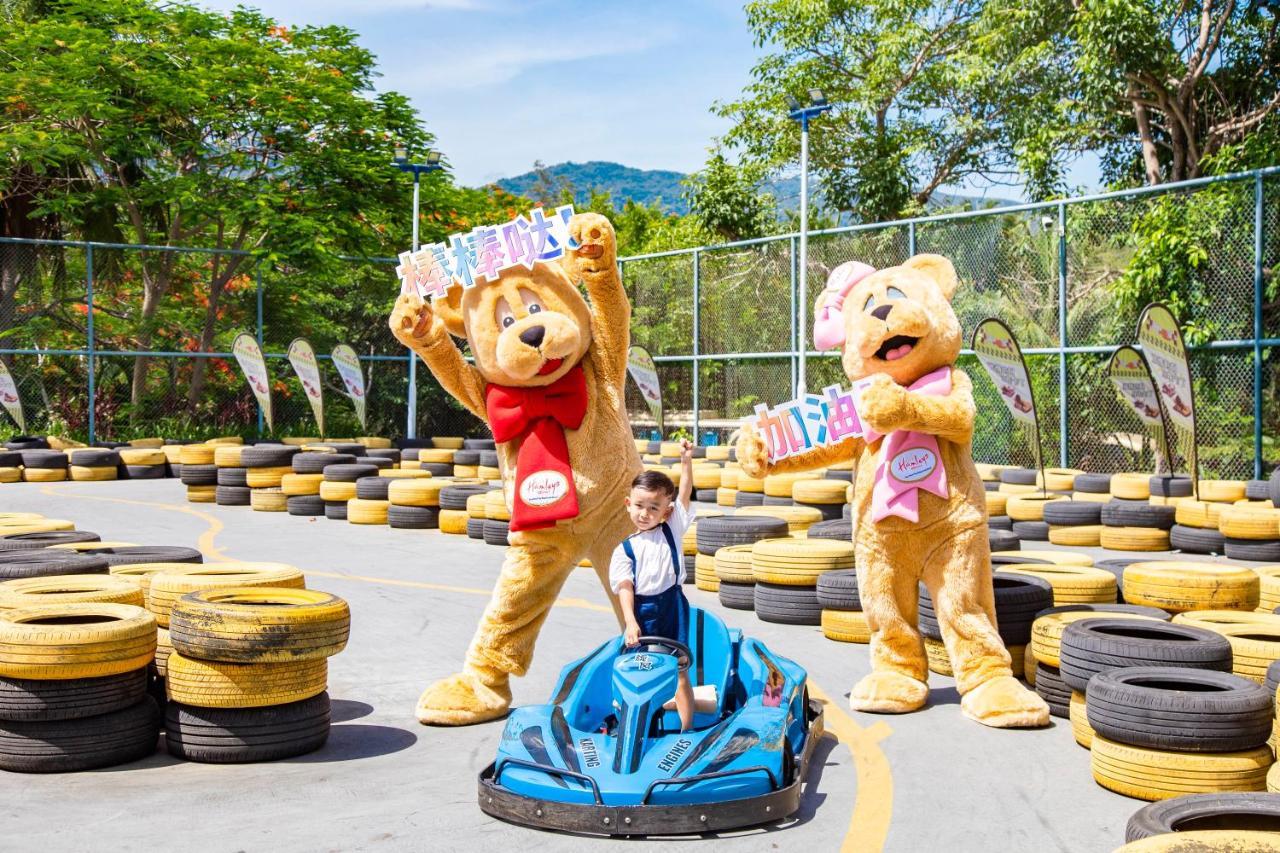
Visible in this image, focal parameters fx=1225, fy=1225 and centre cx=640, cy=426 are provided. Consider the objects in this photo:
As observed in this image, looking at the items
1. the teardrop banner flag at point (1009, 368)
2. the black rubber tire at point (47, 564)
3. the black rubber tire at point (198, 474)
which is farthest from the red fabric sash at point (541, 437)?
the black rubber tire at point (198, 474)

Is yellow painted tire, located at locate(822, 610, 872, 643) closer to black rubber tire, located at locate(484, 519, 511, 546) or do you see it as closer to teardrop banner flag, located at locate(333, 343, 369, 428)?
black rubber tire, located at locate(484, 519, 511, 546)

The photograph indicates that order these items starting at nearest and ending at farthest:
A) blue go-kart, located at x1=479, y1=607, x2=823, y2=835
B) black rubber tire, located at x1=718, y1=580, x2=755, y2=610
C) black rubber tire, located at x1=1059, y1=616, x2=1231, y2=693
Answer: blue go-kart, located at x1=479, y1=607, x2=823, y2=835 → black rubber tire, located at x1=1059, y1=616, x2=1231, y2=693 → black rubber tire, located at x1=718, y1=580, x2=755, y2=610

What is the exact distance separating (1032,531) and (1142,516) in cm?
119

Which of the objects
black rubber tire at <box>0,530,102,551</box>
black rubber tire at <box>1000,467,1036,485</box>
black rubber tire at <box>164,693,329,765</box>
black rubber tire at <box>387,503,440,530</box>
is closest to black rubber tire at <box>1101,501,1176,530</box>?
black rubber tire at <box>1000,467,1036,485</box>

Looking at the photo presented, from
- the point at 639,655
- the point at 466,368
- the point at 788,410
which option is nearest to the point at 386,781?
the point at 639,655

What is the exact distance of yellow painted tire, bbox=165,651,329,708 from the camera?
5.75 meters

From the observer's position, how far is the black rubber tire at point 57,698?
18.1 feet

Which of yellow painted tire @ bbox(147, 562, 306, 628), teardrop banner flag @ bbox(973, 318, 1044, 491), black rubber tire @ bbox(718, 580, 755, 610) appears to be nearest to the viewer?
yellow painted tire @ bbox(147, 562, 306, 628)

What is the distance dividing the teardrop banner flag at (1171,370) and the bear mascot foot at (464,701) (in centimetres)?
944

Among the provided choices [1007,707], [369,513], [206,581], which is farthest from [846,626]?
[369,513]

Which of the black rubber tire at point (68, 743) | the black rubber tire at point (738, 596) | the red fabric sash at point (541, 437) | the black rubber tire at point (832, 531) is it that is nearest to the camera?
the black rubber tire at point (68, 743)

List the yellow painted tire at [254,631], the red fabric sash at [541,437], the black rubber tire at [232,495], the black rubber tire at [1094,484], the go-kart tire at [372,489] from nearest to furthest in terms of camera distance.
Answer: the yellow painted tire at [254,631] → the red fabric sash at [541,437] → the black rubber tire at [1094,484] → the go-kart tire at [372,489] → the black rubber tire at [232,495]

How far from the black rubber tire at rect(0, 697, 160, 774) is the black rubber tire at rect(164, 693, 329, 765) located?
203mm

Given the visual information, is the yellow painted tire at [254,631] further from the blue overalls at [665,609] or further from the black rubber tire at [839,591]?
the black rubber tire at [839,591]
